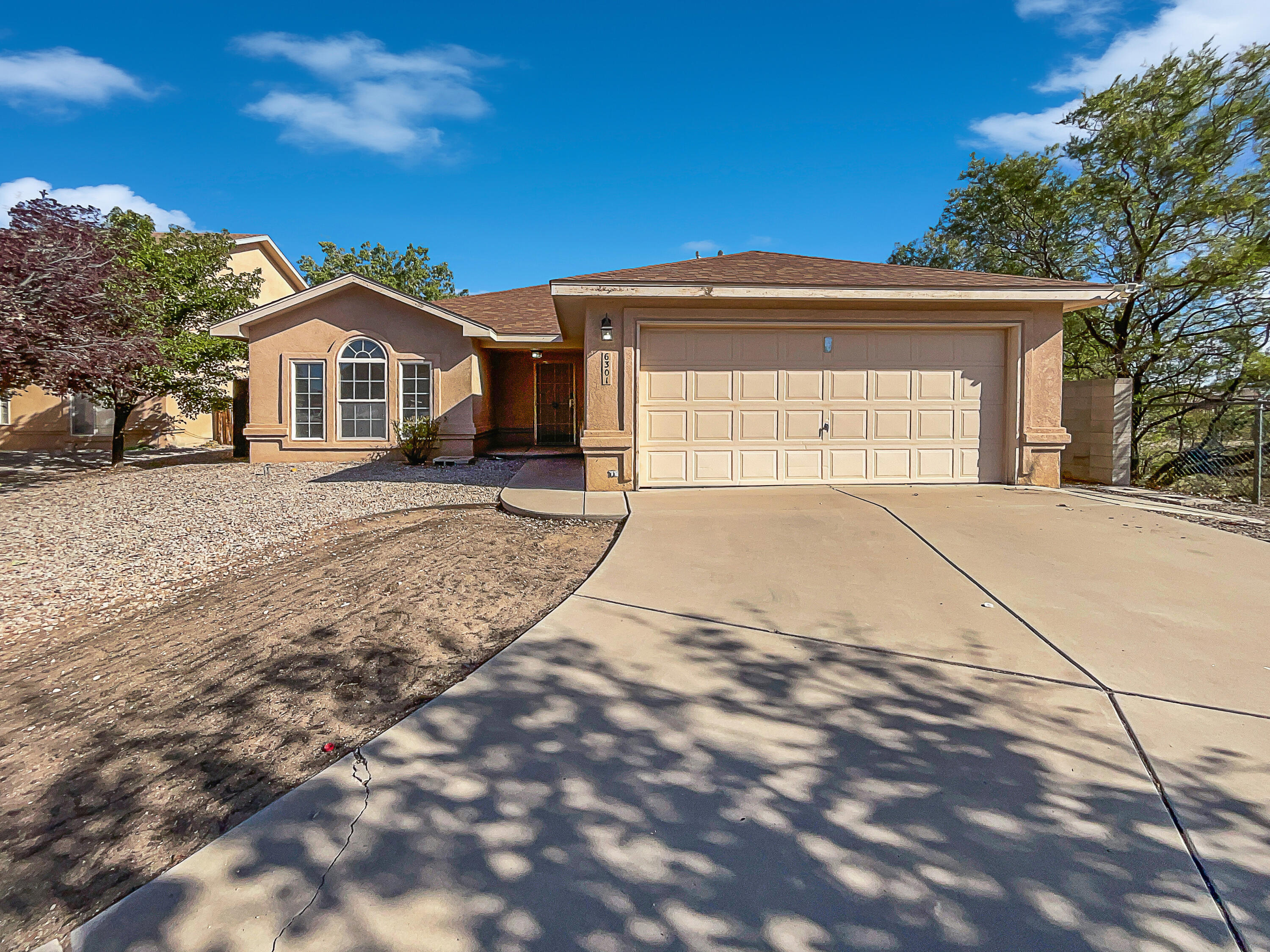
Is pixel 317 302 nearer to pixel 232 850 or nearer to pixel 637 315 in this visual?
pixel 637 315

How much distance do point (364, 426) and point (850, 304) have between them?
10.6 metres

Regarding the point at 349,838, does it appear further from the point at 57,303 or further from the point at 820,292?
the point at 57,303

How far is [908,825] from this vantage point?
2.19m

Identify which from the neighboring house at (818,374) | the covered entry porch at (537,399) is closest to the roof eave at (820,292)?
the neighboring house at (818,374)

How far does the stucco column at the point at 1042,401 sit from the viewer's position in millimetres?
8758

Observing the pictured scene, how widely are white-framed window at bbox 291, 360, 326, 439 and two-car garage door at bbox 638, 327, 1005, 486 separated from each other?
8.78 metres

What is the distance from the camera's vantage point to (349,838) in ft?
6.93

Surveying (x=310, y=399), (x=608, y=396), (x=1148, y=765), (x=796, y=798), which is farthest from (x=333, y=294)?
(x=1148, y=765)

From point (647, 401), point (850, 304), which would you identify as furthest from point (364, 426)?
point (850, 304)

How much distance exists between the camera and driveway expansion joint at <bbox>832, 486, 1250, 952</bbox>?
1.81 m

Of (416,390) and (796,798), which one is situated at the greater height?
(416,390)

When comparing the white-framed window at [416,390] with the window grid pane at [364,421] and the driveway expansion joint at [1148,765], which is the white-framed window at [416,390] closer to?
the window grid pane at [364,421]

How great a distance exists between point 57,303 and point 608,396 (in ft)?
27.9

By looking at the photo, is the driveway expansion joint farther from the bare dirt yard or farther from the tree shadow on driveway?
the bare dirt yard
